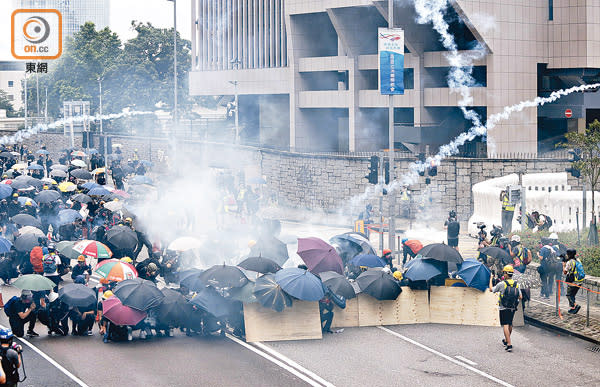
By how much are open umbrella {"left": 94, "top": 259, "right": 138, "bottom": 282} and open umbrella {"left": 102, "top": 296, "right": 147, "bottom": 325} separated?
5.79ft

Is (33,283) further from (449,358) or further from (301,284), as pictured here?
(449,358)

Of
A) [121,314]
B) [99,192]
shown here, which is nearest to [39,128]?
[99,192]

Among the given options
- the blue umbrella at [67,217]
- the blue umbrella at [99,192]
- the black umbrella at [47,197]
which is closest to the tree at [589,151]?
the blue umbrella at [99,192]

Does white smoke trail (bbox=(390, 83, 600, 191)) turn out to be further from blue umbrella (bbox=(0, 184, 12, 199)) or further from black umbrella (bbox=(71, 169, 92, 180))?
blue umbrella (bbox=(0, 184, 12, 199))

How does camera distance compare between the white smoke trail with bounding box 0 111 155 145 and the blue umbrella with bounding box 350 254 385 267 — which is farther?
the white smoke trail with bounding box 0 111 155 145

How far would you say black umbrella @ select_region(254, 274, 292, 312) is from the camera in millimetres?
17906

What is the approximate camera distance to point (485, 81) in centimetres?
4850

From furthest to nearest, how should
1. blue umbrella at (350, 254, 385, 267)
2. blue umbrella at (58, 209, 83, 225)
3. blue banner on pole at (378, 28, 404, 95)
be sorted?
1. blue banner on pole at (378, 28, 404, 95)
2. blue umbrella at (58, 209, 83, 225)
3. blue umbrella at (350, 254, 385, 267)

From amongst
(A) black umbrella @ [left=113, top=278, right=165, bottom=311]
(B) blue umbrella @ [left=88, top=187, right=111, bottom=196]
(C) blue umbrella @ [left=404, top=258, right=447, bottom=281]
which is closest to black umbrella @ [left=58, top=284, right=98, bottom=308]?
(A) black umbrella @ [left=113, top=278, right=165, bottom=311]

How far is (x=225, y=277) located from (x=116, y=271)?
2.72 meters

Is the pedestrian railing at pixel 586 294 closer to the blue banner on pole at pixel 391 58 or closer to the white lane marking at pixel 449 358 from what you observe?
the white lane marking at pixel 449 358

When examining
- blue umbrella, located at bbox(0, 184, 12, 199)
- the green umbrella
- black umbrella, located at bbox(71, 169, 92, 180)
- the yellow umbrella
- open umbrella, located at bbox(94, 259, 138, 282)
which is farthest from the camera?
black umbrella, located at bbox(71, 169, 92, 180)

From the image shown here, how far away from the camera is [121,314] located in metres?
17.2

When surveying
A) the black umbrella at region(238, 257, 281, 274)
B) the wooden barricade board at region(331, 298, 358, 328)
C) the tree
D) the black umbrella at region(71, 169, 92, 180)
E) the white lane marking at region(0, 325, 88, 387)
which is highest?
the tree
